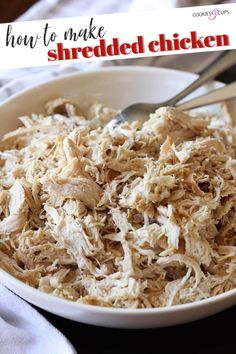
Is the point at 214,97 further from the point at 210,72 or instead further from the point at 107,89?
the point at 107,89

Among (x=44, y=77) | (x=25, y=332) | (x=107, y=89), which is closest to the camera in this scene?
(x=25, y=332)

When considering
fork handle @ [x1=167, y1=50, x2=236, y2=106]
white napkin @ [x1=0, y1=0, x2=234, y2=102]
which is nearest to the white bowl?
fork handle @ [x1=167, y1=50, x2=236, y2=106]

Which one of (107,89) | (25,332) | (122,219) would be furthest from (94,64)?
(25,332)

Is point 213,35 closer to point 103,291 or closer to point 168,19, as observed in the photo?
point 168,19

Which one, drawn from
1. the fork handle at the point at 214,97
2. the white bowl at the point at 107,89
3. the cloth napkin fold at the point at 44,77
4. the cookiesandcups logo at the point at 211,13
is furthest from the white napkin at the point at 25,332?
the cookiesandcups logo at the point at 211,13

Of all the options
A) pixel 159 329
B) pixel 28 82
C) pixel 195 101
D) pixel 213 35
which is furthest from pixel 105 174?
pixel 213 35

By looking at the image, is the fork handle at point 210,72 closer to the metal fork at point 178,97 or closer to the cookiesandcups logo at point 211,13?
the metal fork at point 178,97

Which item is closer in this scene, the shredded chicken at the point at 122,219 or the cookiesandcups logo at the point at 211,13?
the shredded chicken at the point at 122,219
